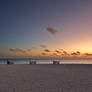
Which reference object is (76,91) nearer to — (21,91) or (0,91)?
(21,91)

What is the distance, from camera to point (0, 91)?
1394 centimetres

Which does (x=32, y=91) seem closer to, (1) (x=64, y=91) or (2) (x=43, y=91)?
(2) (x=43, y=91)

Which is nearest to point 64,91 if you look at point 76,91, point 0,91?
point 76,91

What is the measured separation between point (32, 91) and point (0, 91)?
2.88 meters

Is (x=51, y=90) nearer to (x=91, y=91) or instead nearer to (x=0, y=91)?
(x=91, y=91)

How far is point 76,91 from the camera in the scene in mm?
14406

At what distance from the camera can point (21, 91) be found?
554 inches

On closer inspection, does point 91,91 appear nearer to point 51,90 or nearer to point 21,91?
point 51,90

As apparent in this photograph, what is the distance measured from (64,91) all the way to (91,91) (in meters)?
2.51

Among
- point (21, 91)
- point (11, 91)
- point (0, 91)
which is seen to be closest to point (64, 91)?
point (21, 91)

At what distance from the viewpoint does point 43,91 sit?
557 inches

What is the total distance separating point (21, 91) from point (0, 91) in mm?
1881

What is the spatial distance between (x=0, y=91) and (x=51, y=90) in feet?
15.4

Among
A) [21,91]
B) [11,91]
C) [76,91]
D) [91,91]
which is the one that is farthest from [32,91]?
[91,91]
